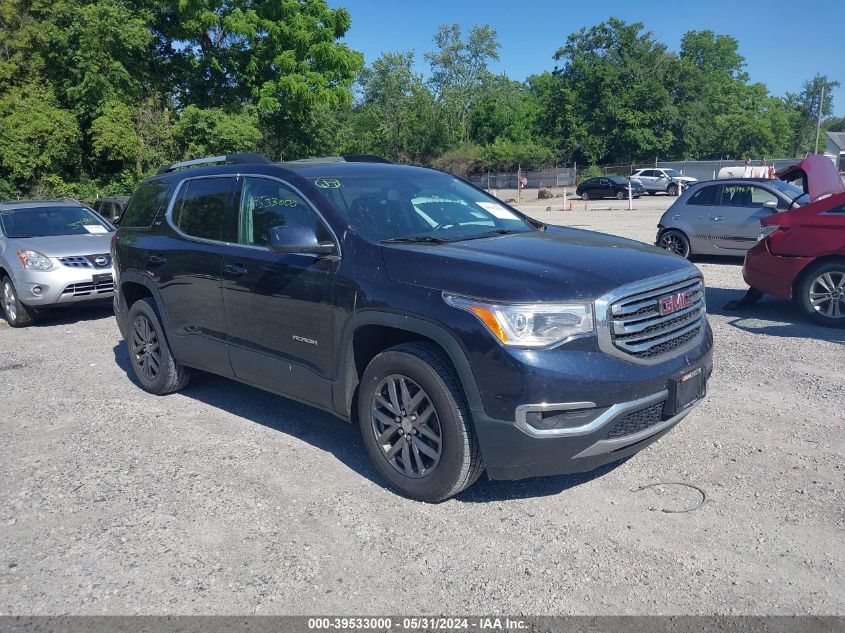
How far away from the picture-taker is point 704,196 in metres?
13.2

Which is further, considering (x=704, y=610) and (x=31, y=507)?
(x=31, y=507)

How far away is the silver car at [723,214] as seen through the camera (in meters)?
12.3

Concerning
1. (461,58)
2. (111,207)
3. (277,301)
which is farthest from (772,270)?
(461,58)

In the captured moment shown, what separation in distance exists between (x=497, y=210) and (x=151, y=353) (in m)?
3.28

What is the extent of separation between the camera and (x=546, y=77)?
3642 inches

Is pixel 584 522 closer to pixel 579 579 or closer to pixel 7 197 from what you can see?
pixel 579 579

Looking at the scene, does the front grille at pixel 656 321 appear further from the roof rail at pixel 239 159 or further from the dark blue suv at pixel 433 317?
the roof rail at pixel 239 159

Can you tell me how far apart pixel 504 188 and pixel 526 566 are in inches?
2297

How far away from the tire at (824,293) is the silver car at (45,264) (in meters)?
8.55

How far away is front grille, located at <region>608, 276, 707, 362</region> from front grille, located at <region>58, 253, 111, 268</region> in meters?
8.08

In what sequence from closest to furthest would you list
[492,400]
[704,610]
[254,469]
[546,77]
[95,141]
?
[704,610]
[492,400]
[254,469]
[95,141]
[546,77]

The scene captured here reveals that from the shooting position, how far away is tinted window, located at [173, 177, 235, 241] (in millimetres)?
5391

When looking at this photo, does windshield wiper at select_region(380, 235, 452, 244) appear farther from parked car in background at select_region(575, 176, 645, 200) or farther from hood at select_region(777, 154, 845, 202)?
parked car in background at select_region(575, 176, 645, 200)

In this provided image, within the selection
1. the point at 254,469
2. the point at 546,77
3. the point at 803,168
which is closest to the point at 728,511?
the point at 254,469
